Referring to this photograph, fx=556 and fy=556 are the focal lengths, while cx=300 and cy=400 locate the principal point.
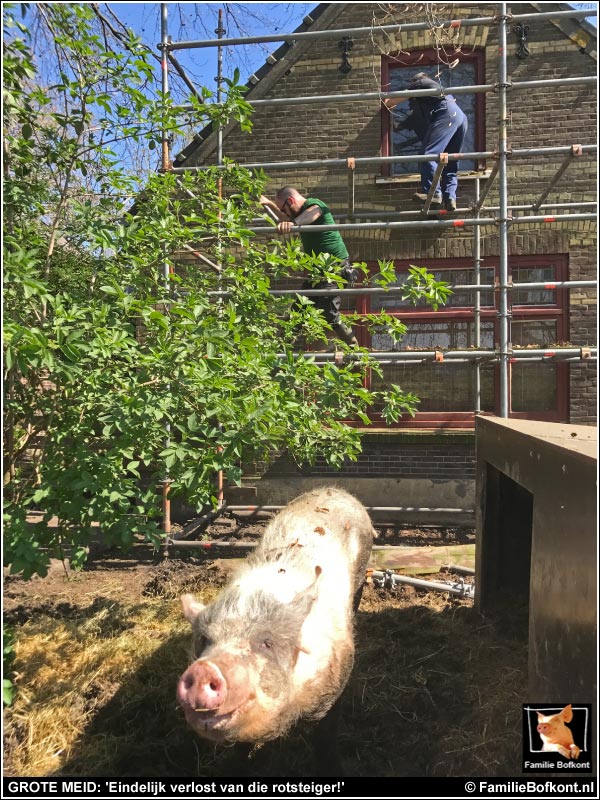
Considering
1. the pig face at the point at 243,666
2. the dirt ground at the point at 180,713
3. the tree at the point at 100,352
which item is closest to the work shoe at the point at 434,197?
the tree at the point at 100,352

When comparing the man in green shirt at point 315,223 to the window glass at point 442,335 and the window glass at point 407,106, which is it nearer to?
the window glass at point 442,335

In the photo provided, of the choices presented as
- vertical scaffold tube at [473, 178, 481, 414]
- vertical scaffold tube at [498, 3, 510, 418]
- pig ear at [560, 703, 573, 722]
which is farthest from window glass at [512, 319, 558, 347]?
pig ear at [560, 703, 573, 722]

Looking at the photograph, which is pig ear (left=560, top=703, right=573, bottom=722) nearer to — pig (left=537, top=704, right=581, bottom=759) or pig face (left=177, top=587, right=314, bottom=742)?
pig (left=537, top=704, right=581, bottom=759)

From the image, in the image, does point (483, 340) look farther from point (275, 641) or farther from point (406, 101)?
point (275, 641)

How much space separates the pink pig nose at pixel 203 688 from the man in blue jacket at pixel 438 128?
6.28 metres

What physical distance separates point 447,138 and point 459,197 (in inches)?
54.2

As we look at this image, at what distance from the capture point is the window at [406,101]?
825 cm

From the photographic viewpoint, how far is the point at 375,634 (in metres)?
4.43

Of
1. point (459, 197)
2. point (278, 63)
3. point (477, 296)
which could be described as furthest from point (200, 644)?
point (278, 63)

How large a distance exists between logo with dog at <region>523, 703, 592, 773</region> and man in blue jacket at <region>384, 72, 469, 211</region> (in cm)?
598

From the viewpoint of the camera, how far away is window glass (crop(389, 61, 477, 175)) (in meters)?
8.30

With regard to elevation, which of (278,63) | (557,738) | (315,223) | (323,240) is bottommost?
(557,738)

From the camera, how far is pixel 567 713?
216cm
